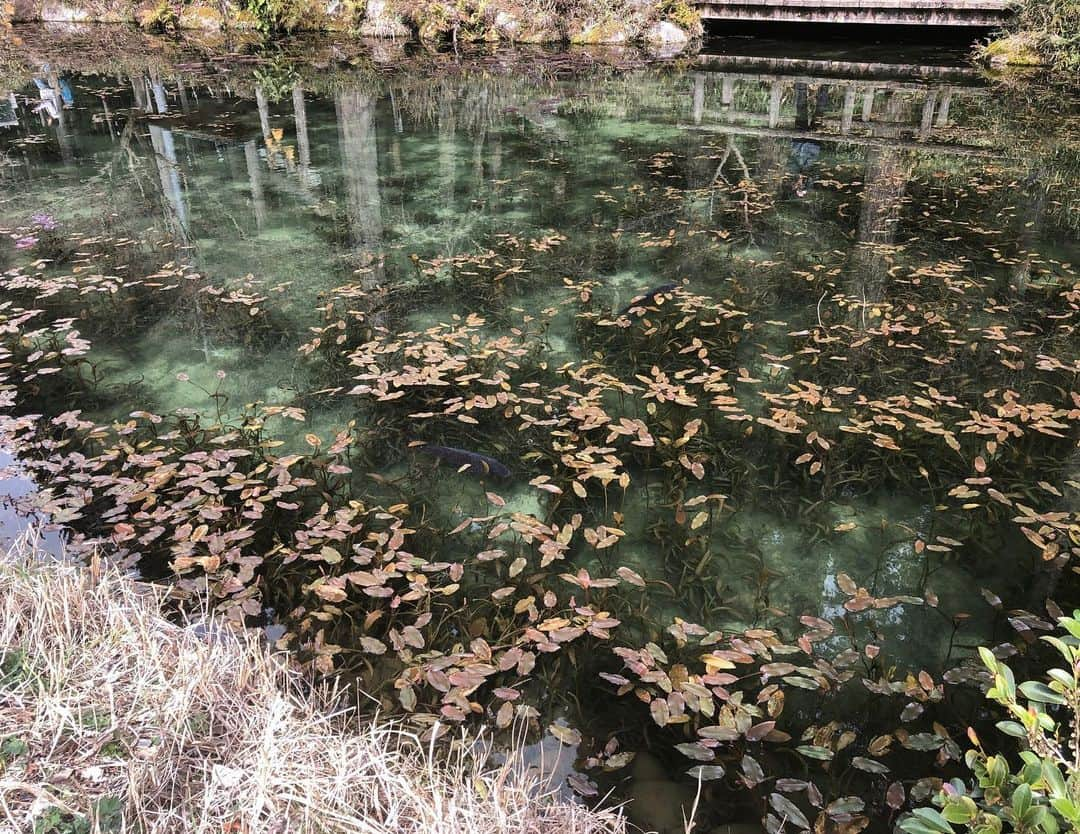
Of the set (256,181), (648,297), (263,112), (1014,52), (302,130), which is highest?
(1014,52)

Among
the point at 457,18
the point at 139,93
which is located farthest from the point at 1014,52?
the point at 139,93

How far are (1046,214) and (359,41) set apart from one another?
18.8 m

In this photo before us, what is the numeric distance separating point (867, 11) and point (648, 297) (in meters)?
15.5

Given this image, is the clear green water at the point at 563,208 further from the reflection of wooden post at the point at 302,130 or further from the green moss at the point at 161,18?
the green moss at the point at 161,18

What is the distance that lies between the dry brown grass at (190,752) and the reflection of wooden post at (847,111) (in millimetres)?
11162

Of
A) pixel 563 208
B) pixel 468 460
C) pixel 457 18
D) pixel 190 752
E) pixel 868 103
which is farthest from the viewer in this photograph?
pixel 457 18

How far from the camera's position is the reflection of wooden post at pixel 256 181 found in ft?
25.6

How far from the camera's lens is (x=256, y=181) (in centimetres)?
889

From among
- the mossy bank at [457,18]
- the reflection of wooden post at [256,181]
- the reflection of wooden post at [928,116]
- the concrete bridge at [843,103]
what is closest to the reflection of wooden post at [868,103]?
the concrete bridge at [843,103]

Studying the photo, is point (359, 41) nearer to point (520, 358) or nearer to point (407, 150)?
point (407, 150)

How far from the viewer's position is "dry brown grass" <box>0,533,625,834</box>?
6.44ft

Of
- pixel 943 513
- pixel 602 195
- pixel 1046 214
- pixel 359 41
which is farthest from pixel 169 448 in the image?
pixel 359 41

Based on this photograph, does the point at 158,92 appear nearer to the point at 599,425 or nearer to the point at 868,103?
the point at 868,103

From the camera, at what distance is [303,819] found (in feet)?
6.53
